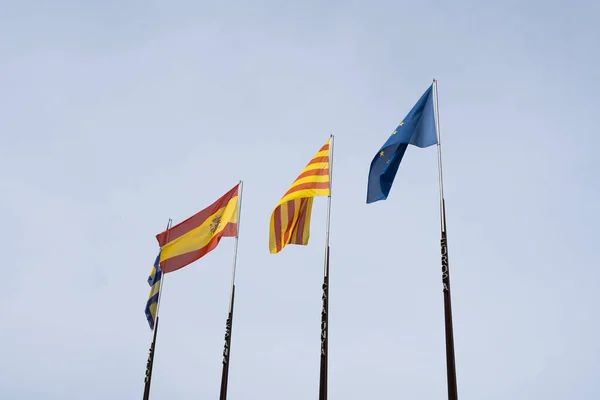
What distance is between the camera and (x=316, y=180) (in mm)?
29234

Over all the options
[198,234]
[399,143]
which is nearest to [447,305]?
[399,143]

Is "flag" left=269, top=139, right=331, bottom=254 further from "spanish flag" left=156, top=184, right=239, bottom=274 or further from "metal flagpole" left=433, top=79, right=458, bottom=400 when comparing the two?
"metal flagpole" left=433, top=79, right=458, bottom=400

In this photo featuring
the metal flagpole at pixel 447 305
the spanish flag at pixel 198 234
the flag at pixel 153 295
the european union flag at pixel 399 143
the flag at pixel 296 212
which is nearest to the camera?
the metal flagpole at pixel 447 305

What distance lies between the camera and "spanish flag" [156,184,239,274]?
32.4m

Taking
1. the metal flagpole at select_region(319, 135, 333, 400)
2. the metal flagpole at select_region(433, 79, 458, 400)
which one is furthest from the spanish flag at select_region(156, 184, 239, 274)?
the metal flagpole at select_region(433, 79, 458, 400)

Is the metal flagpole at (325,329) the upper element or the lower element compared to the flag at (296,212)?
lower

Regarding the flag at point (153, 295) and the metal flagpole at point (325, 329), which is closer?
the metal flagpole at point (325, 329)

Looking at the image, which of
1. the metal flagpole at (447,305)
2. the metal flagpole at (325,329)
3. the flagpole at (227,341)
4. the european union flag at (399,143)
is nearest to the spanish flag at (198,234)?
the flagpole at (227,341)

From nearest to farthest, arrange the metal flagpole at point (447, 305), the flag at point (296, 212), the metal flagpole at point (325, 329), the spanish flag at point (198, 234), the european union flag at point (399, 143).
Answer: the metal flagpole at point (447, 305)
the metal flagpole at point (325, 329)
the european union flag at point (399, 143)
the flag at point (296, 212)
the spanish flag at point (198, 234)

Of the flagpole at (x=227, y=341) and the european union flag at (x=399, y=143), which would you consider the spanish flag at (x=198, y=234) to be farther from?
the european union flag at (x=399, y=143)

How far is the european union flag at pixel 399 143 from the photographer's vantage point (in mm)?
25859

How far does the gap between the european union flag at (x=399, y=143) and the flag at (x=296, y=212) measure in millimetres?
3254

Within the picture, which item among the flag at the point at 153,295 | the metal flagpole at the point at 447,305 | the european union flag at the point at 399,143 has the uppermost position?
the european union flag at the point at 399,143

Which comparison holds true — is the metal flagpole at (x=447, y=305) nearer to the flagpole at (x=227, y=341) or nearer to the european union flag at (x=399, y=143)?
the european union flag at (x=399, y=143)
